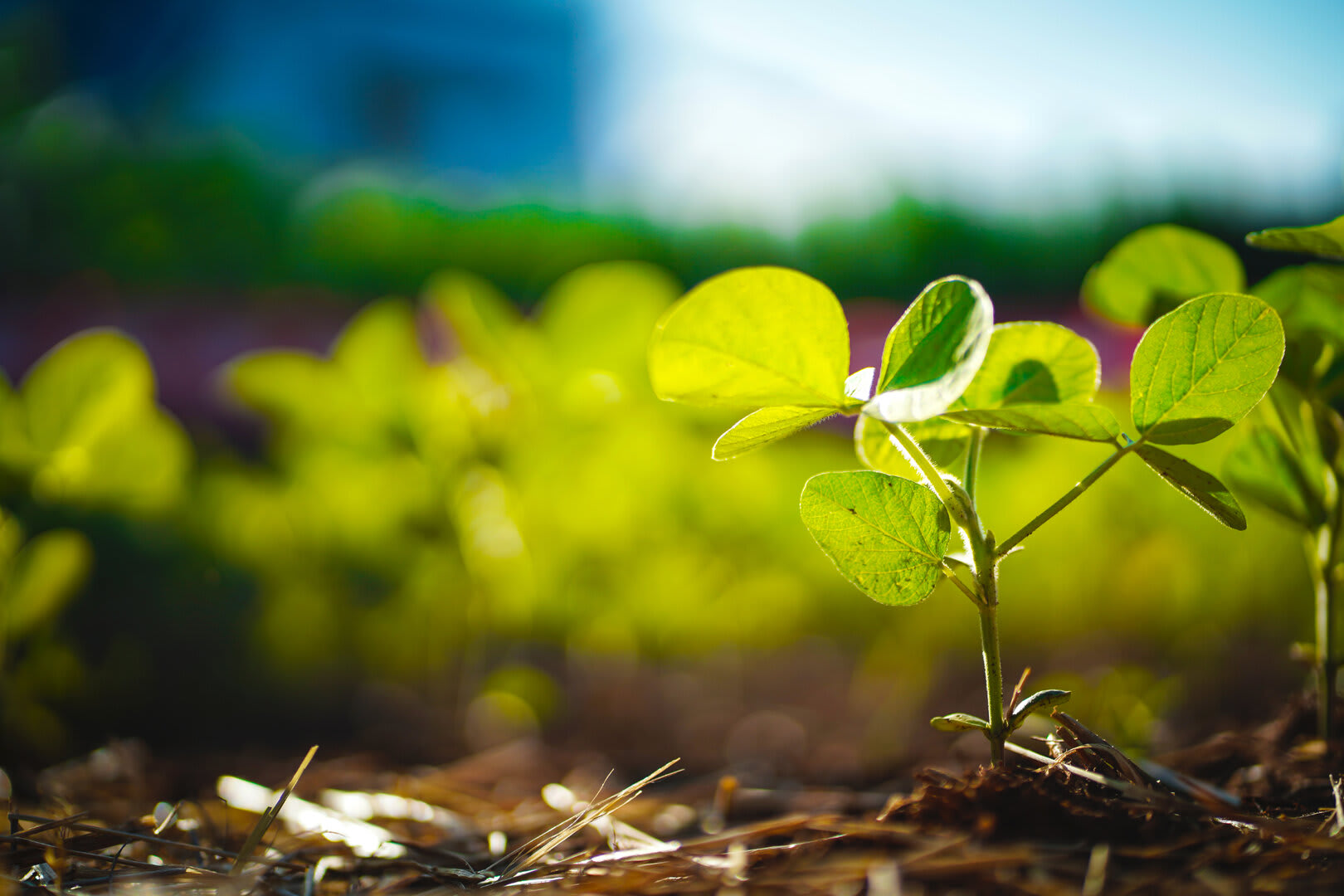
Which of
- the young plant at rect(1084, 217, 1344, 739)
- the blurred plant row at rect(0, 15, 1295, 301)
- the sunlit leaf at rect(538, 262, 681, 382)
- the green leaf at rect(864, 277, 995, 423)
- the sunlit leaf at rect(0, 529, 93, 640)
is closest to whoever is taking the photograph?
the green leaf at rect(864, 277, 995, 423)

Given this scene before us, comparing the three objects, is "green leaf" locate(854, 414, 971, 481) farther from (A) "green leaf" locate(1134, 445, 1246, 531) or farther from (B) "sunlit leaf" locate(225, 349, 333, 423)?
(B) "sunlit leaf" locate(225, 349, 333, 423)

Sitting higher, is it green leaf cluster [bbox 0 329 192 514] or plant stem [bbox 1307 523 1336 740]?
green leaf cluster [bbox 0 329 192 514]

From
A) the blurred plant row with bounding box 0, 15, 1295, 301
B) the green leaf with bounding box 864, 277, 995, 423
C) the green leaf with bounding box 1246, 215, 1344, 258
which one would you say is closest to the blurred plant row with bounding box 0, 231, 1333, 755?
the green leaf with bounding box 1246, 215, 1344, 258

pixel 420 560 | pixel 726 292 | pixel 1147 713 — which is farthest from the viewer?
pixel 420 560

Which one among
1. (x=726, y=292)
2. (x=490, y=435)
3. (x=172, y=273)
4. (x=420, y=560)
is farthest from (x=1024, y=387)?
(x=172, y=273)

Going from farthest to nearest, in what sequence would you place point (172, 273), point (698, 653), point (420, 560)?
point (172, 273), point (698, 653), point (420, 560)

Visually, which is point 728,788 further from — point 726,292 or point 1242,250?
point 1242,250
